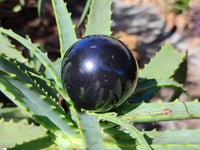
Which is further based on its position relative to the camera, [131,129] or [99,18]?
[99,18]

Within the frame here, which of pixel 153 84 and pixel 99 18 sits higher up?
pixel 99 18

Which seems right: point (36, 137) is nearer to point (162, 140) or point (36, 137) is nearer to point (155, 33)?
point (162, 140)

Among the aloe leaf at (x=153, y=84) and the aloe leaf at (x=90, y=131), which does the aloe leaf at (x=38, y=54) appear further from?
the aloe leaf at (x=153, y=84)

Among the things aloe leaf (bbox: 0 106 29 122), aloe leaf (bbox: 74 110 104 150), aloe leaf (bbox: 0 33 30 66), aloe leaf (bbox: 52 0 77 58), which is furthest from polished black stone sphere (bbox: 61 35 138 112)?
aloe leaf (bbox: 0 106 29 122)

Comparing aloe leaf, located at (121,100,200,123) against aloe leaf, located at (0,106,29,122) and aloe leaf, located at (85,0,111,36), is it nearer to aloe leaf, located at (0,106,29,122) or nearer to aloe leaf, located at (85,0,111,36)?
aloe leaf, located at (85,0,111,36)

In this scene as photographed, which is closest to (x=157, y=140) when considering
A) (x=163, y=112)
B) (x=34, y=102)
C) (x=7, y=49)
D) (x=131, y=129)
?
(x=163, y=112)

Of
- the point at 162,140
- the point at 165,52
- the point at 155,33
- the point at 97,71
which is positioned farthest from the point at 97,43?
the point at 155,33

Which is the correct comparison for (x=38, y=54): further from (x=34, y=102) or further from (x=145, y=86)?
(x=145, y=86)
